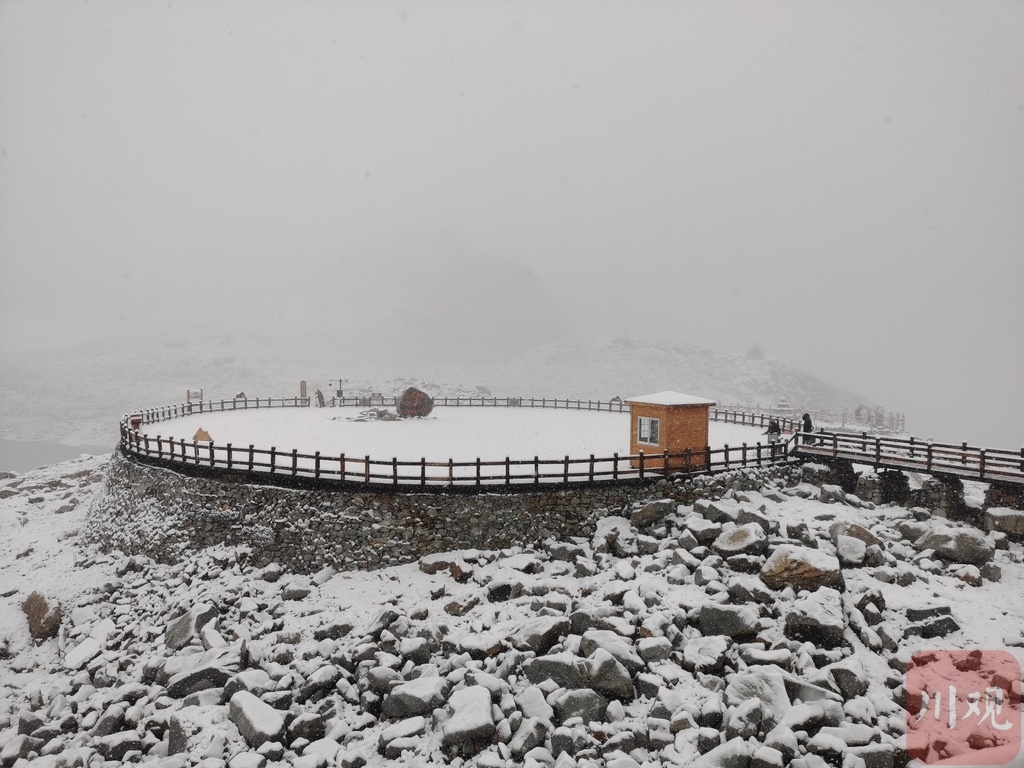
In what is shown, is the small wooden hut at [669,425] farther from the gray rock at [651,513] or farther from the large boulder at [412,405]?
the large boulder at [412,405]

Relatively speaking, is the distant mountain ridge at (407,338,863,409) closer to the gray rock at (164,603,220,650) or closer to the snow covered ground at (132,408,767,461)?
the snow covered ground at (132,408,767,461)

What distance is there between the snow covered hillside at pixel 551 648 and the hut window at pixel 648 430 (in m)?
3.26

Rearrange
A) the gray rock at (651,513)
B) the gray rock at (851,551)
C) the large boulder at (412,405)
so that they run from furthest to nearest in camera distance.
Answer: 1. the large boulder at (412,405)
2. the gray rock at (651,513)
3. the gray rock at (851,551)

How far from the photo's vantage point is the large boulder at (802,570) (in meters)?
11.9

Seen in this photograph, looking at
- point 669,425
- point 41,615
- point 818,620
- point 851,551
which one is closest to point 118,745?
point 41,615

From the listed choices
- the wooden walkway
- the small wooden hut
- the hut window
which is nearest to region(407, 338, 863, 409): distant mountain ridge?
the wooden walkway

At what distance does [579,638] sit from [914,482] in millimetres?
14355

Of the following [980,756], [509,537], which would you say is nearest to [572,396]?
[509,537]

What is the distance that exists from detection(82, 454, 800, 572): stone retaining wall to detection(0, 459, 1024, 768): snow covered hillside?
1.62 ft

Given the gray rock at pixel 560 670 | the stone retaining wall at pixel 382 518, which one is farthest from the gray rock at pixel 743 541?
the gray rock at pixel 560 670

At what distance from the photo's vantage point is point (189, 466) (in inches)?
695

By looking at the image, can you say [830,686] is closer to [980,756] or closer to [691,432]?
[980,756]

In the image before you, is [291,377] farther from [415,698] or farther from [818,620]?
[818,620]

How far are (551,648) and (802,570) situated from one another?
21.1 feet
